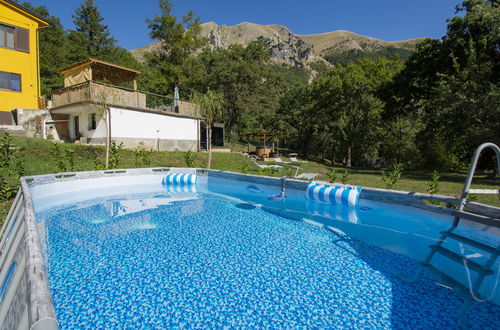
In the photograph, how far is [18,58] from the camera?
1867 centimetres

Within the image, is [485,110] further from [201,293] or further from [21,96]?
[21,96]

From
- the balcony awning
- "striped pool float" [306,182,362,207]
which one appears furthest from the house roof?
"striped pool float" [306,182,362,207]

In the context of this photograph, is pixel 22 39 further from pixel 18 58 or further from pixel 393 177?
pixel 393 177

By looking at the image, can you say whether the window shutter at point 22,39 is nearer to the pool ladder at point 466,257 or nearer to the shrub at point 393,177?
the shrub at point 393,177

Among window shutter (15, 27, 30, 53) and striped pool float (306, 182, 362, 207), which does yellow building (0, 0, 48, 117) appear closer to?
window shutter (15, 27, 30, 53)

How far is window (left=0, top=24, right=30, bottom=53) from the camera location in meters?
18.2

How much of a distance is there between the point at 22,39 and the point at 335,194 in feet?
79.5

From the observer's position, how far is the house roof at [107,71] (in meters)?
17.2

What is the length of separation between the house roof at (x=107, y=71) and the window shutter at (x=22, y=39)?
3.59 metres

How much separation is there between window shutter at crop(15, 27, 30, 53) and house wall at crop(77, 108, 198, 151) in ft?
21.4

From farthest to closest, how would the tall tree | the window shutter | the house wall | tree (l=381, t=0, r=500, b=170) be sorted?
the tall tree
the window shutter
the house wall
tree (l=381, t=0, r=500, b=170)

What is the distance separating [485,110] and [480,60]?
157 inches

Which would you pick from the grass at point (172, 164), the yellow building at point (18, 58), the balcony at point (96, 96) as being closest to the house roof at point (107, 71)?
the balcony at point (96, 96)

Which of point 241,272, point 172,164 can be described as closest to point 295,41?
point 172,164
